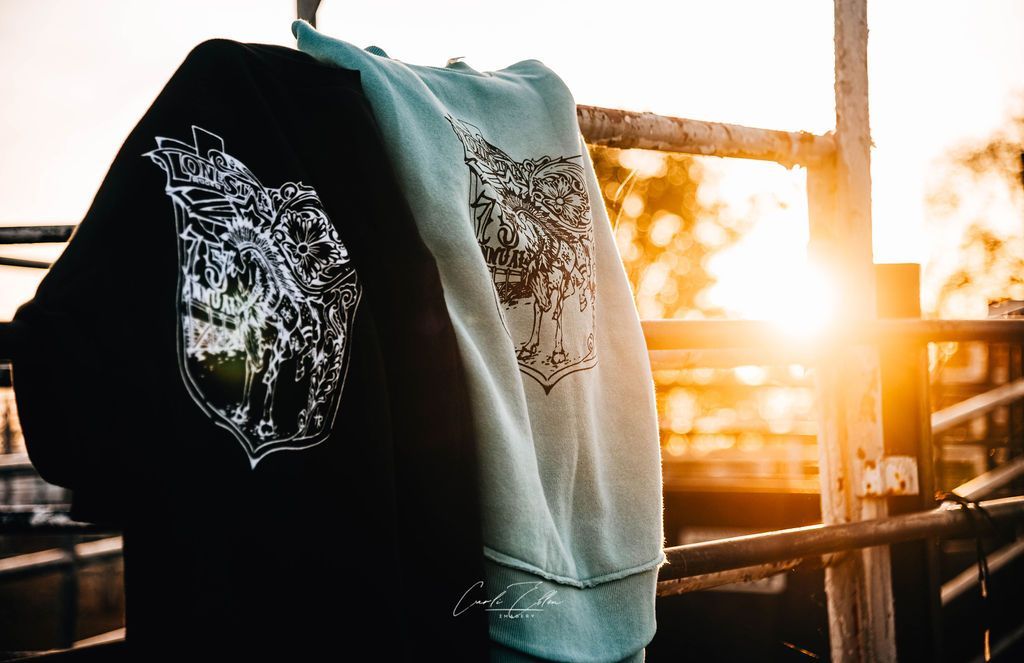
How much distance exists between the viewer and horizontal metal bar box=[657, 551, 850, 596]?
3.48 feet

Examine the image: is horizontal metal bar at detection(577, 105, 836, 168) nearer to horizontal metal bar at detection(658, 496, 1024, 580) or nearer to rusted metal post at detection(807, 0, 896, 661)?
rusted metal post at detection(807, 0, 896, 661)

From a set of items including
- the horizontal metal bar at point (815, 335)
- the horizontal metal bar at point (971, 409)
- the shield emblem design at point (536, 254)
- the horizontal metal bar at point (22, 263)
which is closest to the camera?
the shield emblem design at point (536, 254)

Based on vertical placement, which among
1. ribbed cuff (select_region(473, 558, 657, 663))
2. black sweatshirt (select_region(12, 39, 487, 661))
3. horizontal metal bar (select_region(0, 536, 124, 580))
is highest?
black sweatshirt (select_region(12, 39, 487, 661))

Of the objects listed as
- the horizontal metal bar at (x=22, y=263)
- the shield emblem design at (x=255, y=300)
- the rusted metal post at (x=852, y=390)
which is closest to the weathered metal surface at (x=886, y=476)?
the rusted metal post at (x=852, y=390)

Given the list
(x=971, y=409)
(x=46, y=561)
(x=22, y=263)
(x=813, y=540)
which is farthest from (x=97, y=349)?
(x=46, y=561)

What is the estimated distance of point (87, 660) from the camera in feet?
2.41

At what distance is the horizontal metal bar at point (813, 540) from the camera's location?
1061 mm

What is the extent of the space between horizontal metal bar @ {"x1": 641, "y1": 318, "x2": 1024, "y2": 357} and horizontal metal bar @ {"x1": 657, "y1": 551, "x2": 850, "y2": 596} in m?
0.36

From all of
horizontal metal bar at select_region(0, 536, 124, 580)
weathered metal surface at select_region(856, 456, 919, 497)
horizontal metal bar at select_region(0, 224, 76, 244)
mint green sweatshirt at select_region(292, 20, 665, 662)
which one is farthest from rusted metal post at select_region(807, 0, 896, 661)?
horizontal metal bar at select_region(0, 536, 124, 580)

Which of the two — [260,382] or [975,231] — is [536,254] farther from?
[975,231]

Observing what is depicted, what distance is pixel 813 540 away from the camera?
1197 millimetres

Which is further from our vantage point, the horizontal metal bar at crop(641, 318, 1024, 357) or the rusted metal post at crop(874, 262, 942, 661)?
the rusted metal post at crop(874, 262, 942, 661)

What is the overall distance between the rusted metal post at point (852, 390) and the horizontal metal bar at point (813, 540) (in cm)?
5

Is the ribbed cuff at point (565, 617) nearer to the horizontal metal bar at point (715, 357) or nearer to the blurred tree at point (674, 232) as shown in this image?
the horizontal metal bar at point (715, 357)
